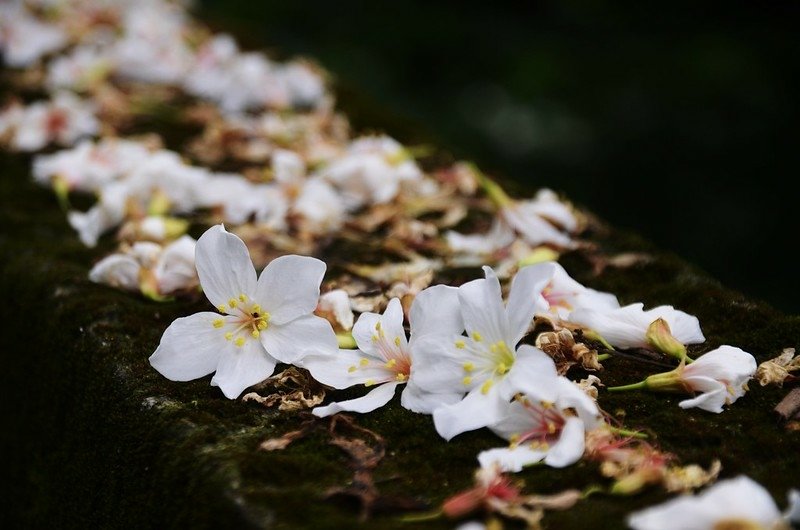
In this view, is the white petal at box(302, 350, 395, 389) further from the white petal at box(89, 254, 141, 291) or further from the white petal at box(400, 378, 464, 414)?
the white petal at box(89, 254, 141, 291)

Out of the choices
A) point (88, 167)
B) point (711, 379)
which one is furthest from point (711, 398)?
point (88, 167)

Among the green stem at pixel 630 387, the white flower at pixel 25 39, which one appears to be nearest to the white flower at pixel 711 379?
the green stem at pixel 630 387

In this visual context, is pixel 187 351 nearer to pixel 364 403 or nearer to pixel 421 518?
pixel 364 403

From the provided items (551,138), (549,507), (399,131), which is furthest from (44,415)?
(551,138)

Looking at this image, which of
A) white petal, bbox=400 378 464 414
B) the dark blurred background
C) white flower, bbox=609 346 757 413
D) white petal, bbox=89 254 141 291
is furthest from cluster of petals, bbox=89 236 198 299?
the dark blurred background

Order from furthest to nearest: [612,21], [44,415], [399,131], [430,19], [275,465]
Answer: [430,19], [612,21], [399,131], [44,415], [275,465]

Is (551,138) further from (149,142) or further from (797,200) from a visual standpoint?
(149,142)
